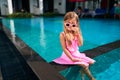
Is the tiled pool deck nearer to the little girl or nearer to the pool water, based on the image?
the pool water

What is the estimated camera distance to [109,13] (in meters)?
18.1

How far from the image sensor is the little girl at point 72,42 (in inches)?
138

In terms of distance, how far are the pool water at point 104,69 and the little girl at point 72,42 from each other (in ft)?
1.07

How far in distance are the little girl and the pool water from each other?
33cm

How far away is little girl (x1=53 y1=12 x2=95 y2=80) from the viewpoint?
11.5ft

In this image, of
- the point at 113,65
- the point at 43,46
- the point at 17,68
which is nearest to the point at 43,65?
the point at 17,68

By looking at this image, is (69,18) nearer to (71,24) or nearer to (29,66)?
(71,24)

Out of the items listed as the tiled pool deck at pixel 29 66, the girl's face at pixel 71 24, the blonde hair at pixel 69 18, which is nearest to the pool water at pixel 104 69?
the tiled pool deck at pixel 29 66

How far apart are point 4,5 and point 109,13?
1277 cm

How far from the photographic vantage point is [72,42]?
3.68m

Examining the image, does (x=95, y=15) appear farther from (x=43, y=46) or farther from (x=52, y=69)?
(x=52, y=69)

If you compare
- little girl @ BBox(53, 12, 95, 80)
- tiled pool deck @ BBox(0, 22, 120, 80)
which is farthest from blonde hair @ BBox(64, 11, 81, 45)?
tiled pool deck @ BBox(0, 22, 120, 80)

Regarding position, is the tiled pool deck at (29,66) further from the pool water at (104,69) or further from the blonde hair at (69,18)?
the blonde hair at (69,18)

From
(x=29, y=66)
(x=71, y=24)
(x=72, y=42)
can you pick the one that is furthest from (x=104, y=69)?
(x=29, y=66)
